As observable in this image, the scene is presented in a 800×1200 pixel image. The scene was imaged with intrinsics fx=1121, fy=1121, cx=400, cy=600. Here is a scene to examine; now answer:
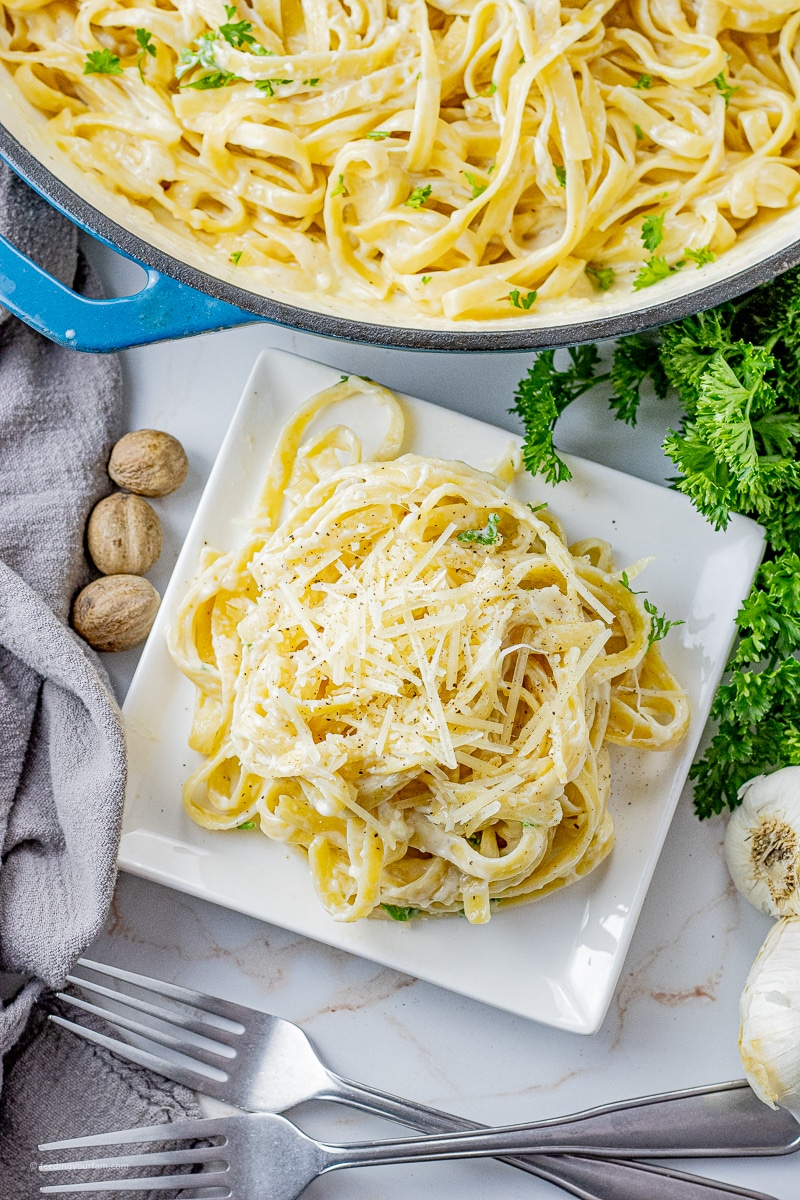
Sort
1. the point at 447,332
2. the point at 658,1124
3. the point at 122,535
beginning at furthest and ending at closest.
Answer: the point at 122,535 → the point at 658,1124 → the point at 447,332

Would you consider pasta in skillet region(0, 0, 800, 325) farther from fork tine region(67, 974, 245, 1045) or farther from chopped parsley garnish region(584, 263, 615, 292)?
fork tine region(67, 974, 245, 1045)

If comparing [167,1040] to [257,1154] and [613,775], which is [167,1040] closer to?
[257,1154]

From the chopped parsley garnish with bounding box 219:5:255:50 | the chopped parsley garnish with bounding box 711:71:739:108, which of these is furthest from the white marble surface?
the chopped parsley garnish with bounding box 219:5:255:50

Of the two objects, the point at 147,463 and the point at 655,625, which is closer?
the point at 655,625

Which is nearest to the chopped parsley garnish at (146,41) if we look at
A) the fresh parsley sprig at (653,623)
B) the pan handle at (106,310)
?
the pan handle at (106,310)

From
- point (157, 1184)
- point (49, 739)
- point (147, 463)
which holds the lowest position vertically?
point (157, 1184)

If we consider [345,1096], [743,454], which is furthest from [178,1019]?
[743,454]

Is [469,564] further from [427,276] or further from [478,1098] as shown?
[478,1098]

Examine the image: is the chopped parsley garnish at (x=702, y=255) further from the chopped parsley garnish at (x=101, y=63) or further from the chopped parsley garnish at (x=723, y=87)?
the chopped parsley garnish at (x=101, y=63)

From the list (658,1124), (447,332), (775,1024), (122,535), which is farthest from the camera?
(122,535)
